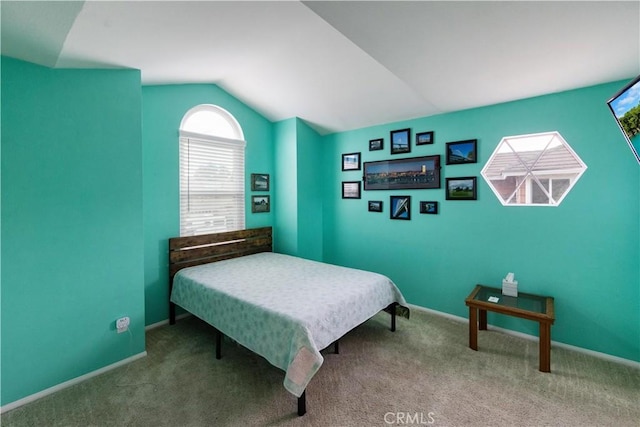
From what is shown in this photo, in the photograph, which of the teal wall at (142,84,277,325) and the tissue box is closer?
the tissue box

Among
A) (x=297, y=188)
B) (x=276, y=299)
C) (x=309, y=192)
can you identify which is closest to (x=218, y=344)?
(x=276, y=299)

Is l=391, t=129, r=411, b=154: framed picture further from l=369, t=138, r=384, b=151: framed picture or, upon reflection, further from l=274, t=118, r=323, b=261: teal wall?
l=274, t=118, r=323, b=261: teal wall

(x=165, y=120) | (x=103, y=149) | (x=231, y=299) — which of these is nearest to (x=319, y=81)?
(x=165, y=120)

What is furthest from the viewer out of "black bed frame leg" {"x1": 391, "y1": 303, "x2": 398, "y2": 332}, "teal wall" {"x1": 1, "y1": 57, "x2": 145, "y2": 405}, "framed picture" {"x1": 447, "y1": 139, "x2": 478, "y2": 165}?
"framed picture" {"x1": 447, "y1": 139, "x2": 478, "y2": 165}

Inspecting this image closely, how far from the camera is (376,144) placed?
12.5 feet

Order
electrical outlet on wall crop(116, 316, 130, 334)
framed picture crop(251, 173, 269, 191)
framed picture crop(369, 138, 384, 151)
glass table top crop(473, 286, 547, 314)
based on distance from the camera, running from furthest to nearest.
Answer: framed picture crop(251, 173, 269, 191), framed picture crop(369, 138, 384, 151), glass table top crop(473, 286, 547, 314), electrical outlet on wall crop(116, 316, 130, 334)

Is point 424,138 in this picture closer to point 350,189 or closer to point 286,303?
point 350,189

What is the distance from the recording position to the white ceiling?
1.65 m

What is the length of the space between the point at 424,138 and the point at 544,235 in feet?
5.12

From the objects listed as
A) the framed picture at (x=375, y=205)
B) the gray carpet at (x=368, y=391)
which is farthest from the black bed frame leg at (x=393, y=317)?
the framed picture at (x=375, y=205)

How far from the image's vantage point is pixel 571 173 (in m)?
2.60

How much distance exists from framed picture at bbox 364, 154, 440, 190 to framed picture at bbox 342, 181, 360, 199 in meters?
0.15

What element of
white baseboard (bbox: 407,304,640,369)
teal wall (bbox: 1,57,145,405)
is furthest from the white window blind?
white baseboard (bbox: 407,304,640,369)

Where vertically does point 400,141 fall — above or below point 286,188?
above
